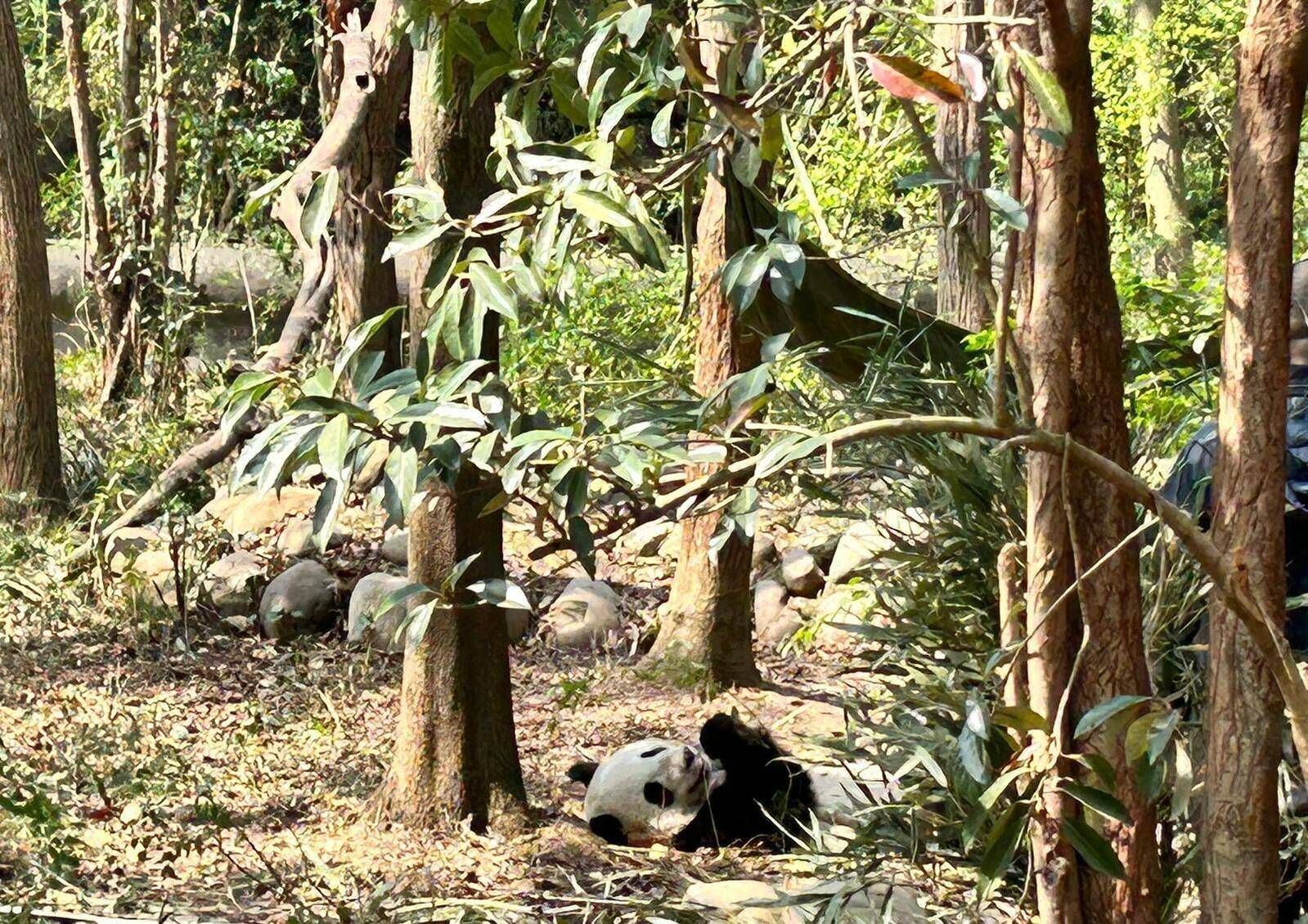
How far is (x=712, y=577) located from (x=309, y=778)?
1.81m

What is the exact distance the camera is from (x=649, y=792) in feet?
15.1

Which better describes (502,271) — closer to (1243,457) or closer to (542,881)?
(1243,457)

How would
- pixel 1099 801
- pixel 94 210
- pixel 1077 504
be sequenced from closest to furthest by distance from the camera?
pixel 1099 801, pixel 1077 504, pixel 94 210

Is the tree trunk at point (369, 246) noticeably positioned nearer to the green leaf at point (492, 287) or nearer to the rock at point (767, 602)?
the rock at point (767, 602)

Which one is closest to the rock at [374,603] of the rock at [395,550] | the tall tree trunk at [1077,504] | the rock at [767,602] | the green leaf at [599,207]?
the rock at [395,550]

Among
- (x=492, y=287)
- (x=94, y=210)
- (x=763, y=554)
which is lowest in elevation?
(x=763, y=554)

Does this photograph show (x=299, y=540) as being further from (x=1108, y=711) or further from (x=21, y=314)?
(x=1108, y=711)

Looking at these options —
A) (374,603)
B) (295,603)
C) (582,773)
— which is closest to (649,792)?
(582,773)

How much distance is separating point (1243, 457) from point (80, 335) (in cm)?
1266

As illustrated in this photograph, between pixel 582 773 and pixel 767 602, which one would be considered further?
pixel 767 602

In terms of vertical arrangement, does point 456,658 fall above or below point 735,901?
above

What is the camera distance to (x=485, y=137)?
4.32 meters

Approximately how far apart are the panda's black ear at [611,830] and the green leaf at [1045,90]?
332cm

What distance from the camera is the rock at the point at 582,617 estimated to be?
6957 millimetres
